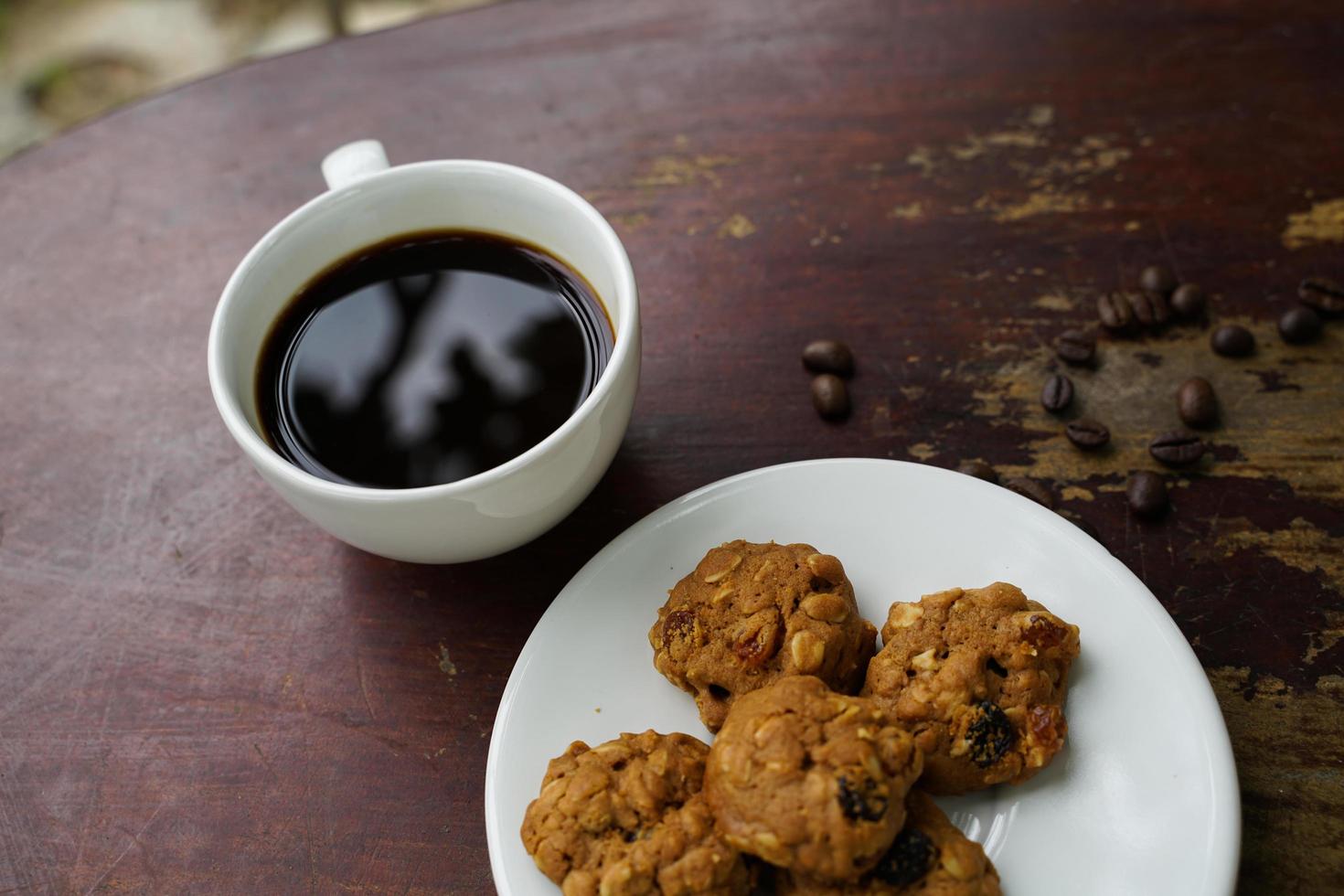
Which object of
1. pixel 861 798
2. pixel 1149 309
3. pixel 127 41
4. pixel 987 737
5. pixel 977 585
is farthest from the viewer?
pixel 127 41

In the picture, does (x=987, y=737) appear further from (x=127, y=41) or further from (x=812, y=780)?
(x=127, y=41)

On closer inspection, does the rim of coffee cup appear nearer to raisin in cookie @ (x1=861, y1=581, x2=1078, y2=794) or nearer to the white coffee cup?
the white coffee cup

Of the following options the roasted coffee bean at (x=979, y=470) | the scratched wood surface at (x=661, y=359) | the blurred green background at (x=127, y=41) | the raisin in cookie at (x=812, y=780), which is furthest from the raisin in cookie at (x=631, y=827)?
the blurred green background at (x=127, y=41)

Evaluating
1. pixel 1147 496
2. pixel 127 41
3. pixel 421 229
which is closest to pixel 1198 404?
pixel 1147 496

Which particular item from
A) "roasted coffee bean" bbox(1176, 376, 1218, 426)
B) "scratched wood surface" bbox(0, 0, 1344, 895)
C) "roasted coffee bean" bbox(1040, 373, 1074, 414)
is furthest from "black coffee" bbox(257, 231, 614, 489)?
"roasted coffee bean" bbox(1176, 376, 1218, 426)

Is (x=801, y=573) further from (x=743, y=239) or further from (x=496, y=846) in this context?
(x=743, y=239)

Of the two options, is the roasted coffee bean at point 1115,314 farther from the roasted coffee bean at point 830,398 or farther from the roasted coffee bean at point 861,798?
the roasted coffee bean at point 861,798
